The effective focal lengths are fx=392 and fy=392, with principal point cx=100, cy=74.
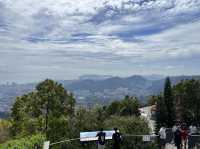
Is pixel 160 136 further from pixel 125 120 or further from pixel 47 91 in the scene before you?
pixel 47 91

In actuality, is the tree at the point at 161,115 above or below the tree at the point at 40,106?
below

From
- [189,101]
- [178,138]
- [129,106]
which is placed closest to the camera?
[178,138]

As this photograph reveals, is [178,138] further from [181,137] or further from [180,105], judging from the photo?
[180,105]

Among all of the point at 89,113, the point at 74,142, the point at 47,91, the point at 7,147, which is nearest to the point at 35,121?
the point at 47,91

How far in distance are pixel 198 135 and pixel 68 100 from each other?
1665 inches

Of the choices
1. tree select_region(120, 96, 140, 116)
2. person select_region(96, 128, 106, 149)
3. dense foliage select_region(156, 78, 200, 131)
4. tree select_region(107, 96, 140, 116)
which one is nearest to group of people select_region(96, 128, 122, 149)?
person select_region(96, 128, 106, 149)

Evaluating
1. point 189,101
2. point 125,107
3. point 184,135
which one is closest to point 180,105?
point 189,101

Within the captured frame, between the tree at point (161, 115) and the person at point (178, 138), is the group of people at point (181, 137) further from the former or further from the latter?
the tree at point (161, 115)

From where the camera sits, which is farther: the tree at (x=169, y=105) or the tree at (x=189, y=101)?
the tree at (x=169, y=105)

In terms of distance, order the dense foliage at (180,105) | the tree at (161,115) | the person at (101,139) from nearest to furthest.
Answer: the person at (101,139) → the dense foliage at (180,105) → the tree at (161,115)

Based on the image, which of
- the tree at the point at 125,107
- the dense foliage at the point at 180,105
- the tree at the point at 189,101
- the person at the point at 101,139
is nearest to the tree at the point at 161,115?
the dense foliage at the point at 180,105

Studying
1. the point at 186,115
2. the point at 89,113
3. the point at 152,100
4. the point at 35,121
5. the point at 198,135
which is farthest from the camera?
the point at 152,100

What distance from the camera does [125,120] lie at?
133 feet

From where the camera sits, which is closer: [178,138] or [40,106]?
[178,138]
